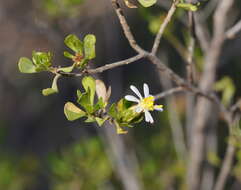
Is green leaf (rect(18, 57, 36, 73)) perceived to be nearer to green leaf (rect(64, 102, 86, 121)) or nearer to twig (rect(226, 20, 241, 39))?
green leaf (rect(64, 102, 86, 121))

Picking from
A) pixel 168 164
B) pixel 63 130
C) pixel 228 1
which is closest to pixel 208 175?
pixel 168 164

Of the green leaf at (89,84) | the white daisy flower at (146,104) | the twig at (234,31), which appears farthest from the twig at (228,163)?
the green leaf at (89,84)

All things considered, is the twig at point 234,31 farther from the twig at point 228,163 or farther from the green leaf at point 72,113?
Result: the green leaf at point 72,113

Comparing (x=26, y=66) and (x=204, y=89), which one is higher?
(x=26, y=66)

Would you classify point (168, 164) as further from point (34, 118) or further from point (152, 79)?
point (34, 118)

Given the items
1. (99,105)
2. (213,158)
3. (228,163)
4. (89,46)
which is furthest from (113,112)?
(213,158)

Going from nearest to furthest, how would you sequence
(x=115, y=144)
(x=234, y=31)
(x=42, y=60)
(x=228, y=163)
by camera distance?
(x=42, y=60), (x=234, y=31), (x=228, y=163), (x=115, y=144)

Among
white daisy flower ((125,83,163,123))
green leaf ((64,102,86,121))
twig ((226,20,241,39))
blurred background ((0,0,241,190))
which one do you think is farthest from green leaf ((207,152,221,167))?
green leaf ((64,102,86,121))

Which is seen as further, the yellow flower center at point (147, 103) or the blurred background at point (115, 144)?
the blurred background at point (115, 144)

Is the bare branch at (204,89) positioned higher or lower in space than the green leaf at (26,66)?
lower

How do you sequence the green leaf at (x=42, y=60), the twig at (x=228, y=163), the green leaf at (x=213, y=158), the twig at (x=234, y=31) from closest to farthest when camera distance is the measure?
the green leaf at (x=42, y=60), the twig at (x=234, y=31), the twig at (x=228, y=163), the green leaf at (x=213, y=158)

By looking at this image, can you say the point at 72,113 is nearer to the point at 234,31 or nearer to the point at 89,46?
the point at 89,46
